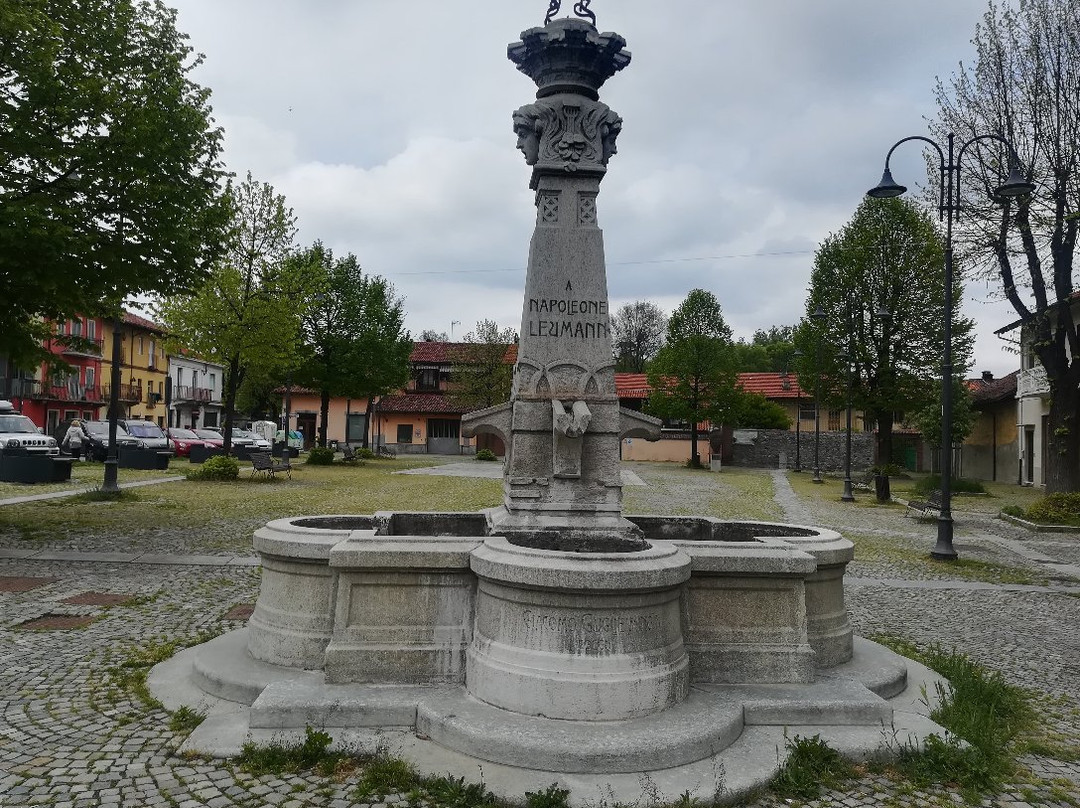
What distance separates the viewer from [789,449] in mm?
46094

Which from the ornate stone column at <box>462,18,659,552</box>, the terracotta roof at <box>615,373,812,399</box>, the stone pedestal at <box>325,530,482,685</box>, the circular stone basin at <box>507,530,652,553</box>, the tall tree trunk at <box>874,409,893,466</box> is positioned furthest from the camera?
the terracotta roof at <box>615,373,812,399</box>

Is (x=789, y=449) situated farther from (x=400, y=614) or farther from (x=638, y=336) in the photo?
(x=400, y=614)

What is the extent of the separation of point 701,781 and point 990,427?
43241 millimetres

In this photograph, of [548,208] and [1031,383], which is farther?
[1031,383]

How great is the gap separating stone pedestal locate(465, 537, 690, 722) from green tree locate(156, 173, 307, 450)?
2290 cm

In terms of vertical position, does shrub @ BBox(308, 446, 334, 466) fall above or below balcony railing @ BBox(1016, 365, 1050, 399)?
below

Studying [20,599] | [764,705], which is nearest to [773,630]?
[764,705]

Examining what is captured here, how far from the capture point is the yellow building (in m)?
49.1

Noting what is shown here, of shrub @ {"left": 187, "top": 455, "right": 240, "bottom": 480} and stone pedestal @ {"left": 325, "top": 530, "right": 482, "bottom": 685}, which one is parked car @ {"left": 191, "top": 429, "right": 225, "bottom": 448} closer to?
shrub @ {"left": 187, "top": 455, "right": 240, "bottom": 480}

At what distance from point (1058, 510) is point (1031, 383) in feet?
55.6

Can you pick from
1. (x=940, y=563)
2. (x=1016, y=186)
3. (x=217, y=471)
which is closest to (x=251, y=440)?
(x=217, y=471)

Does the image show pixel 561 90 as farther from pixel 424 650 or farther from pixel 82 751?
pixel 82 751

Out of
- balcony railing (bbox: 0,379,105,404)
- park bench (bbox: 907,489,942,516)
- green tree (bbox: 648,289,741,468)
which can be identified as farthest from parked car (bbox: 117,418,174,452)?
park bench (bbox: 907,489,942,516)

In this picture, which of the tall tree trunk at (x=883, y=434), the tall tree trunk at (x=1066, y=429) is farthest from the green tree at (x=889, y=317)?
the tall tree trunk at (x=1066, y=429)
